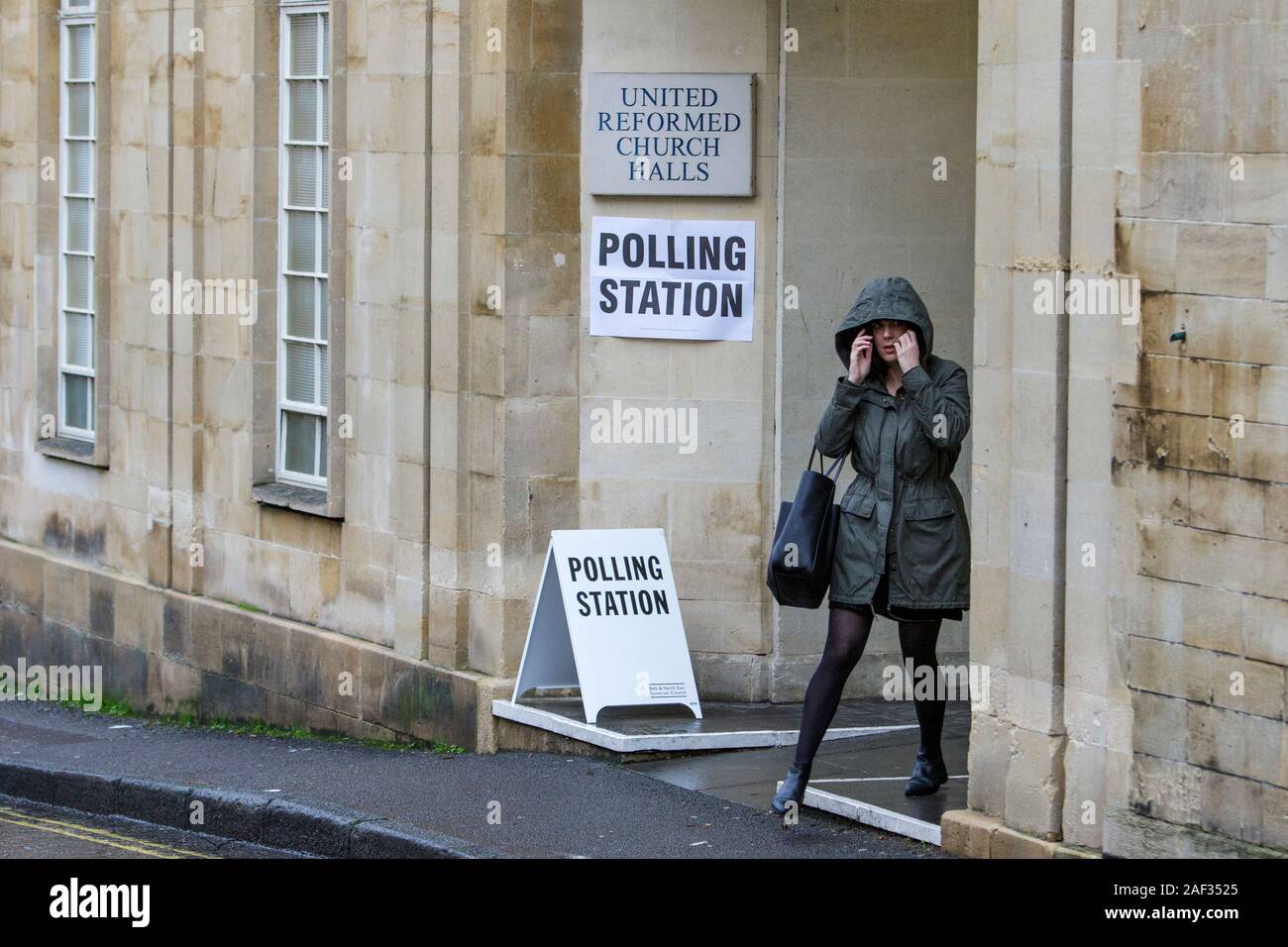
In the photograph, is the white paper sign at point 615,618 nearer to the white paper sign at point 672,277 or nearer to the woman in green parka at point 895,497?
the white paper sign at point 672,277

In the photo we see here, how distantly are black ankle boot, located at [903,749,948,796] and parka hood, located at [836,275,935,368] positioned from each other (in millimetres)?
1616

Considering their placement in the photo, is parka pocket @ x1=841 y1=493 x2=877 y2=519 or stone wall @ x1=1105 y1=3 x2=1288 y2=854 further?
parka pocket @ x1=841 y1=493 x2=877 y2=519

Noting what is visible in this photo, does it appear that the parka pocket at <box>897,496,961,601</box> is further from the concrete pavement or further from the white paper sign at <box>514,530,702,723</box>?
the white paper sign at <box>514,530,702,723</box>

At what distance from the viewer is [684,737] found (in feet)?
32.0

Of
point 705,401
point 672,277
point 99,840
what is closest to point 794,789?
point 705,401

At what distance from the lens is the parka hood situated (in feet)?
27.0

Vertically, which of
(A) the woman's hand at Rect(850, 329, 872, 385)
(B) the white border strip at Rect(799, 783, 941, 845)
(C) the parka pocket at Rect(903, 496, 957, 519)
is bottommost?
(B) the white border strip at Rect(799, 783, 941, 845)

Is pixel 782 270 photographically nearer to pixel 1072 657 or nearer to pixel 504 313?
pixel 504 313

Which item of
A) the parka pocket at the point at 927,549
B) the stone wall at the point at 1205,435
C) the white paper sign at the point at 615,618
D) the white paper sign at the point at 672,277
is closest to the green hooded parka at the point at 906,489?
the parka pocket at the point at 927,549

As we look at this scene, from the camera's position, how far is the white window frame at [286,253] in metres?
12.1

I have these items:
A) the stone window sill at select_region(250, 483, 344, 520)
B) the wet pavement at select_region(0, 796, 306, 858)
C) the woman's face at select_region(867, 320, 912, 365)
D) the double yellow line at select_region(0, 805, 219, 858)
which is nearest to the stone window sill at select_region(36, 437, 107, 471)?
the stone window sill at select_region(250, 483, 344, 520)

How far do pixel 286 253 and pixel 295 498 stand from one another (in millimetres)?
1450

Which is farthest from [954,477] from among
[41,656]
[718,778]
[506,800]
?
[41,656]

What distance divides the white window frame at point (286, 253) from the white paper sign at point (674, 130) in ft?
6.89
